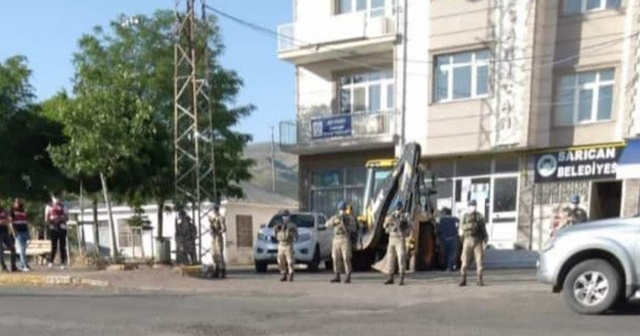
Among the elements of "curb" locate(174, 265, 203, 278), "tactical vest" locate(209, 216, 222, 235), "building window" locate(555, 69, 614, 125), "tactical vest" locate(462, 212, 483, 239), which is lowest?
"curb" locate(174, 265, 203, 278)

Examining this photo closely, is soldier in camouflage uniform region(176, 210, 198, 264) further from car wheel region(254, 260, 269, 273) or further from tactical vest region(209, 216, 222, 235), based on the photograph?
tactical vest region(209, 216, 222, 235)

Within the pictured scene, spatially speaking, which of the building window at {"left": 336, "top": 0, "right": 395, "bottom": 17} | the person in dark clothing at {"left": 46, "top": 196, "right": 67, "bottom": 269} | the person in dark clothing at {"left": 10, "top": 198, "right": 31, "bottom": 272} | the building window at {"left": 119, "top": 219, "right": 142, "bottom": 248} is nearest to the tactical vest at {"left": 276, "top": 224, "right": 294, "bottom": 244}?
the person in dark clothing at {"left": 10, "top": 198, "right": 31, "bottom": 272}

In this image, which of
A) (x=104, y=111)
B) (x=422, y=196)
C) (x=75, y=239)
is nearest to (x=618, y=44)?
(x=422, y=196)

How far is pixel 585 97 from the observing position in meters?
26.5

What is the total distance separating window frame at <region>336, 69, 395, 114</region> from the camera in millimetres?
30812

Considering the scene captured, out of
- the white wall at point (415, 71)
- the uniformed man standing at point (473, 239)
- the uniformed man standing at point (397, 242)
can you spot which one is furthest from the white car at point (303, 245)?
the uniformed man standing at point (473, 239)

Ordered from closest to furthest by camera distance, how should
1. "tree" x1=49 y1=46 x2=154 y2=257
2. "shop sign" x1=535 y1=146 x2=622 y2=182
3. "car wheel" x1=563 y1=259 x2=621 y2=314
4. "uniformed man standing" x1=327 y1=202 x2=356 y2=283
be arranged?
"car wheel" x1=563 y1=259 x2=621 y2=314
"uniformed man standing" x1=327 y1=202 x2=356 y2=283
"tree" x1=49 y1=46 x2=154 y2=257
"shop sign" x1=535 y1=146 x2=622 y2=182

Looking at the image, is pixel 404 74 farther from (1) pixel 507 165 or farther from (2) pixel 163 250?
(2) pixel 163 250

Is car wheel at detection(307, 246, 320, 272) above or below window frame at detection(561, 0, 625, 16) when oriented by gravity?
below

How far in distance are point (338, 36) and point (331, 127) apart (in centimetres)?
325

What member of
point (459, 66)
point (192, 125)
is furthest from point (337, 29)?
point (192, 125)

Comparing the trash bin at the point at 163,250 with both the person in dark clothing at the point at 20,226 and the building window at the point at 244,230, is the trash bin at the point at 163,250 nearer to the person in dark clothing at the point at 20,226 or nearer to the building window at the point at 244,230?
the person in dark clothing at the point at 20,226

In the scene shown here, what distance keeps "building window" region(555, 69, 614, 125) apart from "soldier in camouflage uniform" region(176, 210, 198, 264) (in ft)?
40.2

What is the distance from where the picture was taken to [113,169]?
21.8 meters
